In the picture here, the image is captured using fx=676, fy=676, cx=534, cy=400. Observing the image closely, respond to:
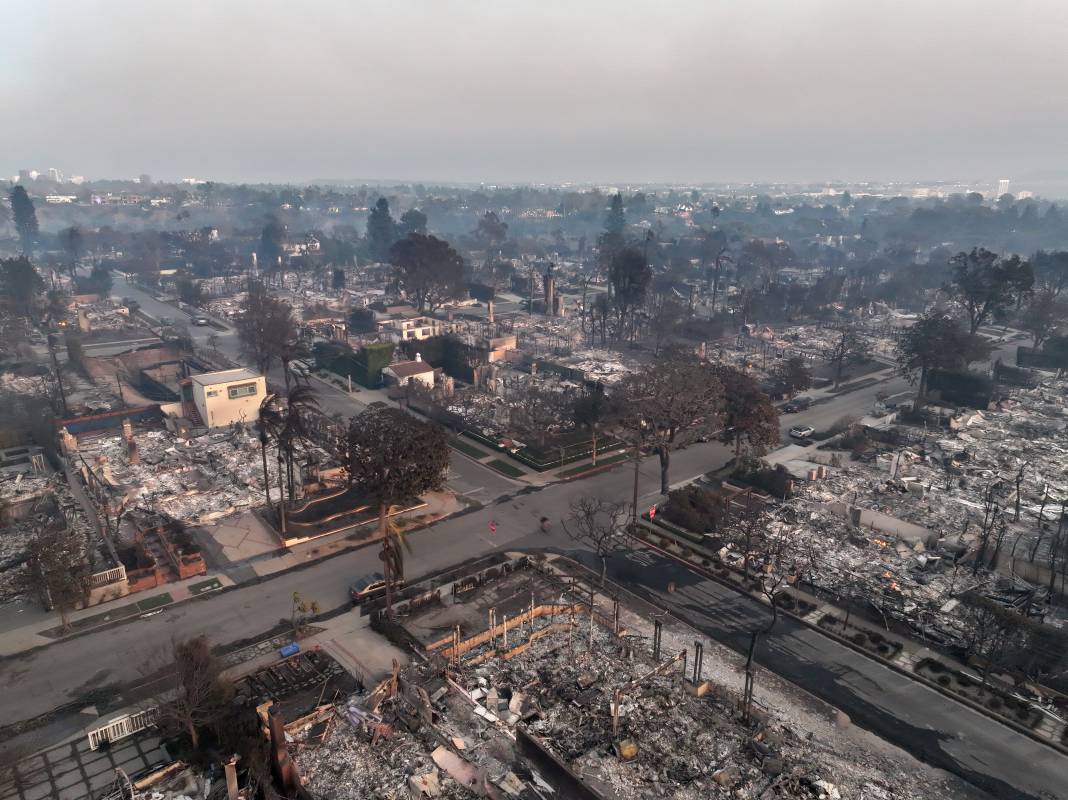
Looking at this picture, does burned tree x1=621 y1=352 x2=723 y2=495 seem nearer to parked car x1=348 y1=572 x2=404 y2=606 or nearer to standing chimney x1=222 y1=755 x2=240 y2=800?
parked car x1=348 y1=572 x2=404 y2=606

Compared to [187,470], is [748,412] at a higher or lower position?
higher

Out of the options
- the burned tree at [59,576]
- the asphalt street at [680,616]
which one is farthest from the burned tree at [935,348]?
the burned tree at [59,576]

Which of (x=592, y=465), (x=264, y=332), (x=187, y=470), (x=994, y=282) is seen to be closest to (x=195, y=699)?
(x=187, y=470)

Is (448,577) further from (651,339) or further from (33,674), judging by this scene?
(651,339)

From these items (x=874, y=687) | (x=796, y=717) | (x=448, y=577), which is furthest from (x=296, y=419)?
(x=874, y=687)

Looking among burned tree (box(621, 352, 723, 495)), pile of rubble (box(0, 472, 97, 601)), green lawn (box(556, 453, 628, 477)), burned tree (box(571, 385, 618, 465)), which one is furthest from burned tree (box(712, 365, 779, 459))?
pile of rubble (box(0, 472, 97, 601))

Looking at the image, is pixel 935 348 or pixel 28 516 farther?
pixel 935 348

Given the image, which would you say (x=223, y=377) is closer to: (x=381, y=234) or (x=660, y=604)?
(x=660, y=604)
